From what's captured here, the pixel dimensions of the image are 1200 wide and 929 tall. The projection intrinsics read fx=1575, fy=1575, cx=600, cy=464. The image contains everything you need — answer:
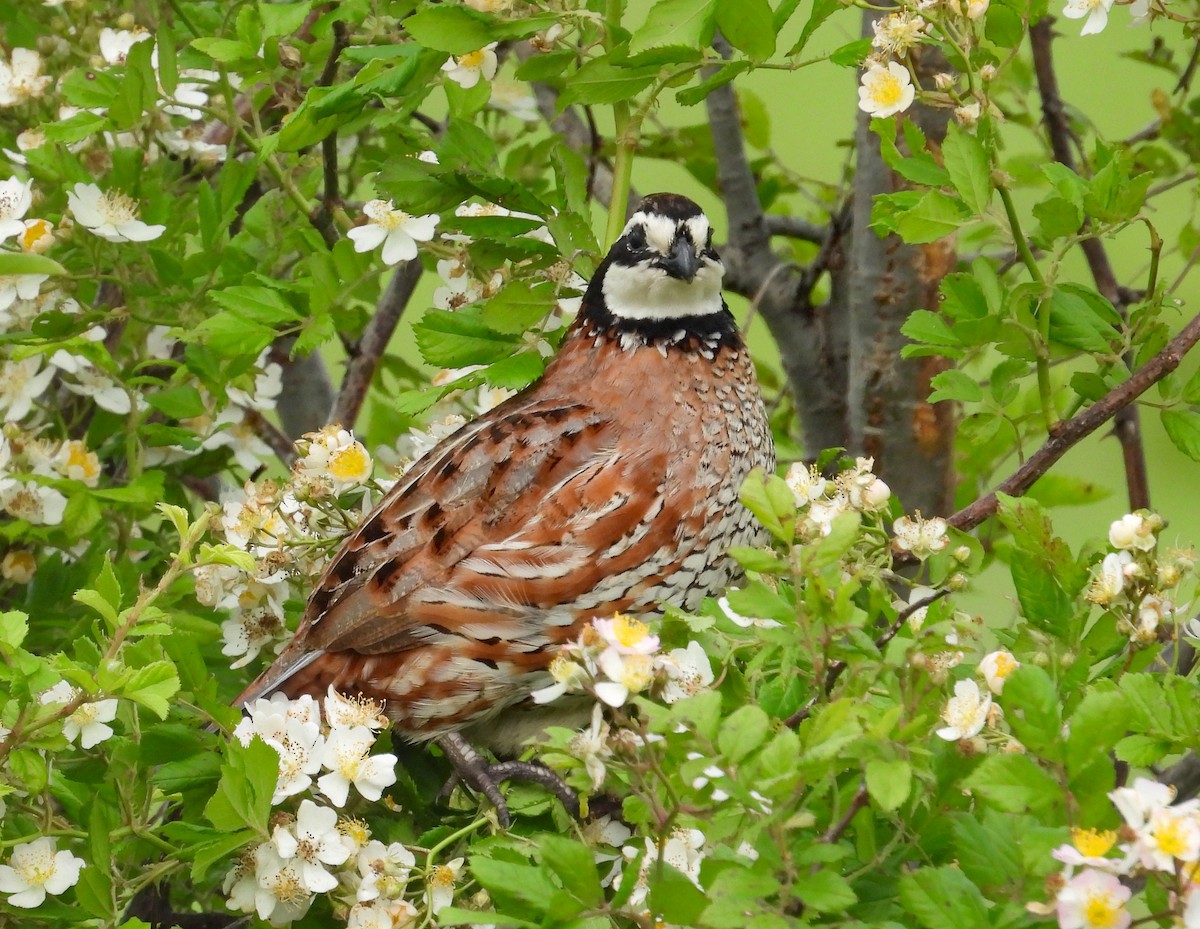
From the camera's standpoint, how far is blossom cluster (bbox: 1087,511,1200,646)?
1.37 m

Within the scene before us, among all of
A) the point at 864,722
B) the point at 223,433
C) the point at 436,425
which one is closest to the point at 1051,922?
the point at 864,722

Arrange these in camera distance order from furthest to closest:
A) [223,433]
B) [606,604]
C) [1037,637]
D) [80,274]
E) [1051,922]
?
[223,433] < [80,274] < [606,604] < [1037,637] < [1051,922]

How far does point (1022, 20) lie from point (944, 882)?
41.3 inches

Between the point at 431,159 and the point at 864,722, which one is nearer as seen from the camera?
the point at 864,722

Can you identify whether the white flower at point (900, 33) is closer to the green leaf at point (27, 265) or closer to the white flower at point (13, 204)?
the green leaf at point (27, 265)

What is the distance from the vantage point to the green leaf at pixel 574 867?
1.17m

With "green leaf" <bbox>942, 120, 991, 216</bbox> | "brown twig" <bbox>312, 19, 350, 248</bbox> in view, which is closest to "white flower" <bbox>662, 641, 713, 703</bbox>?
"green leaf" <bbox>942, 120, 991, 216</bbox>

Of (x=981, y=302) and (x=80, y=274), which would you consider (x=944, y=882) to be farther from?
(x=80, y=274)

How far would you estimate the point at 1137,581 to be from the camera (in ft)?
4.56

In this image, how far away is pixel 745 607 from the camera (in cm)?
124

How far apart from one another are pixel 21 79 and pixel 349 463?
0.96 meters

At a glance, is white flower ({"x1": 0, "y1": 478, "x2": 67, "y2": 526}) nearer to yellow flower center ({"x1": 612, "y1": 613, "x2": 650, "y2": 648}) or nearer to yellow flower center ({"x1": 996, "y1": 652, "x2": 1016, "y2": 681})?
yellow flower center ({"x1": 612, "y1": 613, "x2": 650, "y2": 648})

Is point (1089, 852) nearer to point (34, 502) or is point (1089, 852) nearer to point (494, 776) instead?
point (494, 776)

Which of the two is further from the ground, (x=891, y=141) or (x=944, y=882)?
(x=891, y=141)
